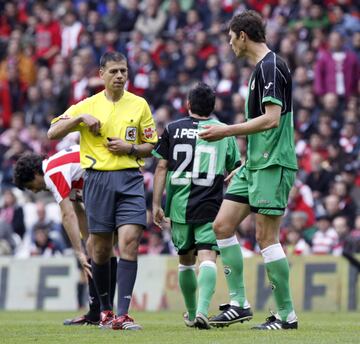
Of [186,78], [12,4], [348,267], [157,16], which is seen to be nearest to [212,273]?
[348,267]

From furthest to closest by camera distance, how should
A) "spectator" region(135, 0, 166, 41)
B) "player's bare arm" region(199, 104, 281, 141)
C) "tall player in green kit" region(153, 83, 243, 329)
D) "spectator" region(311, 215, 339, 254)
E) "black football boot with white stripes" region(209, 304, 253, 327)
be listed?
1. "spectator" region(135, 0, 166, 41)
2. "spectator" region(311, 215, 339, 254)
3. "tall player in green kit" region(153, 83, 243, 329)
4. "black football boot with white stripes" region(209, 304, 253, 327)
5. "player's bare arm" region(199, 104, 281, 141)

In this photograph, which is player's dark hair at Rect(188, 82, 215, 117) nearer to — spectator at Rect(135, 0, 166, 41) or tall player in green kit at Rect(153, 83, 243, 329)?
tall player in green kit at Rect(153, 83, 243, 329)

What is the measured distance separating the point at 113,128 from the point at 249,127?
5.51ft

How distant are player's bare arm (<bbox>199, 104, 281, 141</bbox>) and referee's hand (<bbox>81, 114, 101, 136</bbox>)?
142 cm

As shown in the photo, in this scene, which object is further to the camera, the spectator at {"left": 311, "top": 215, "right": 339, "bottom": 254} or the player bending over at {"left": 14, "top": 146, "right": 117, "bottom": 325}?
the spectator at {"left": 311, "top": 215, "right": 339, "bottom": 254}

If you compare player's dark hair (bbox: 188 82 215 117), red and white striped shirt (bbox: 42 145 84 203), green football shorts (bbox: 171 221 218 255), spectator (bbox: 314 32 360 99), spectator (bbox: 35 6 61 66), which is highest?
spectator (bbox: 35 6 61 66)

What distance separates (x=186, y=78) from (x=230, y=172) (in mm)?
11733

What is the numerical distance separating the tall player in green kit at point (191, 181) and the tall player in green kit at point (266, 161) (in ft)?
2.01

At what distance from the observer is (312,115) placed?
21.1 meters

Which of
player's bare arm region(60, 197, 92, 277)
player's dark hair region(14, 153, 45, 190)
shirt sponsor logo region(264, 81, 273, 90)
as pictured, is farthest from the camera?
player's dark hair region(14, 153, 45, 190)

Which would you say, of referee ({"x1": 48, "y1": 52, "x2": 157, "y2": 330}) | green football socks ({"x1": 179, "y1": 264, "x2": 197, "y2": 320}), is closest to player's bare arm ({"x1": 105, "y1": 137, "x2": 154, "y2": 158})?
referee ({"x1": 48, "y1": 52, "x2": 157, "y2": 330})

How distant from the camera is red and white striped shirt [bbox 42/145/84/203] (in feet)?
38.3

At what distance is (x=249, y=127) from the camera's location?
9766mm

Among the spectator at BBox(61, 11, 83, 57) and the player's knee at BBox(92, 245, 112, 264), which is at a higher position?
the spectator at BBox(61, 11, 83, 57)
